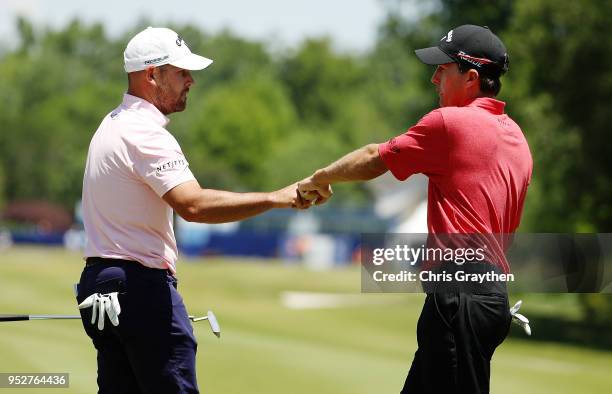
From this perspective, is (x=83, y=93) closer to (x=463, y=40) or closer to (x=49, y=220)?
(x=49, y=220)

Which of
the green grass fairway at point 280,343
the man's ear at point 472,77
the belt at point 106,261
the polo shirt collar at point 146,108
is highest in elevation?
the man's ear at point 472,77

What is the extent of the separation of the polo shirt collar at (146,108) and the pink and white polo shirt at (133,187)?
0.14 feet

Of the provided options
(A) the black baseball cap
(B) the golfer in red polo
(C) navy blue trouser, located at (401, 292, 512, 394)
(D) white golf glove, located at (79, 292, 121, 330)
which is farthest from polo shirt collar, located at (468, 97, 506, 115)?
(D) white golf glove, located at (79, 292, 121, 330)

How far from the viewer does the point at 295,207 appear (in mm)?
6078

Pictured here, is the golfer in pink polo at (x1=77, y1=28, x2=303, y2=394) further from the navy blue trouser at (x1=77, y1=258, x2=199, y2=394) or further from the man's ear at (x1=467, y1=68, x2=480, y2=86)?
the man's ear at (x1=467, y1=68, x2=480, y2=86)

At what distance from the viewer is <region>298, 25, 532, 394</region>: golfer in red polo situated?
5.47 m

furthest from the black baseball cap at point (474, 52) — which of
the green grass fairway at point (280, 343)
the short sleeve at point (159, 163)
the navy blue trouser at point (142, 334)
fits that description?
the green grass fairway at point (280, 343)

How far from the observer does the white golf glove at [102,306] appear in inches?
218

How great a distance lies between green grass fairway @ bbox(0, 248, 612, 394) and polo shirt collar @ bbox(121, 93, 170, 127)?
533 cm

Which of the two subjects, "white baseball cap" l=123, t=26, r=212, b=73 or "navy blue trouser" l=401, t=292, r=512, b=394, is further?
"white baseball cap" l=123, t=26, r=212, b=73

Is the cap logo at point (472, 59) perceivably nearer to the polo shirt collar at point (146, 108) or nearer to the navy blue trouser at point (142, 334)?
the polo shirt collar at point (146, 108)

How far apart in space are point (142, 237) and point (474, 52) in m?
1.94

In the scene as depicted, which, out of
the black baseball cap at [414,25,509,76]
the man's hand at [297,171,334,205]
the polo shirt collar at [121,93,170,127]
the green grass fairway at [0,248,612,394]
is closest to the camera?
the black baseball cap at [414,25,509,76]

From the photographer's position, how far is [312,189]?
6.10m
